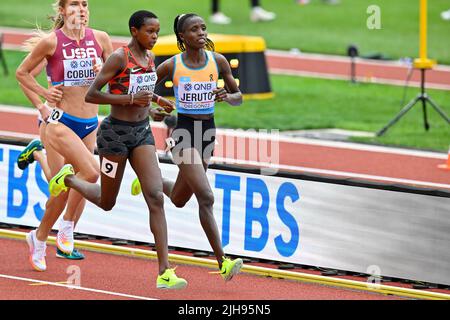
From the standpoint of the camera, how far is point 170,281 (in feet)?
33.4

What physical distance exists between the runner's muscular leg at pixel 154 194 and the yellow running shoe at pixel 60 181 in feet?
3.10

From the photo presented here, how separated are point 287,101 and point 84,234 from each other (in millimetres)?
10840

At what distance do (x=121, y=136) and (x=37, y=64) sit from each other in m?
1.35

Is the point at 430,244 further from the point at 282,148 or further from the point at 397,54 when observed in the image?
the point at 397,54

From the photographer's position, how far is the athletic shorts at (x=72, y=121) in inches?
441

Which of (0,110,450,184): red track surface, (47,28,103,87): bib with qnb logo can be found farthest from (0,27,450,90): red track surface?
(47,28,103,87): bib with qnb logo

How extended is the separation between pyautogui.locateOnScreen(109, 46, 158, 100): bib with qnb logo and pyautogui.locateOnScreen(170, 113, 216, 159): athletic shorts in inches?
18.8

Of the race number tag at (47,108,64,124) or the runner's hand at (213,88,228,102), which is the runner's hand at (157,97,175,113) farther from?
the race number tag at (47,108,64,124)

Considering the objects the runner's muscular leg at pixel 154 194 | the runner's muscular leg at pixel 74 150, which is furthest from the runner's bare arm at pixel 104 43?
the runner's muscular leg at pixel 154 194

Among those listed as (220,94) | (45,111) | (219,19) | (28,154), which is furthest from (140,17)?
(219,19)

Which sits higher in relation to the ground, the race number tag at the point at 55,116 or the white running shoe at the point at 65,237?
the race number tag at the point at 55,116

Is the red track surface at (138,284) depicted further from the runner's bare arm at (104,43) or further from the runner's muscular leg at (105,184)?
the runner's bare arm at (104,43)
